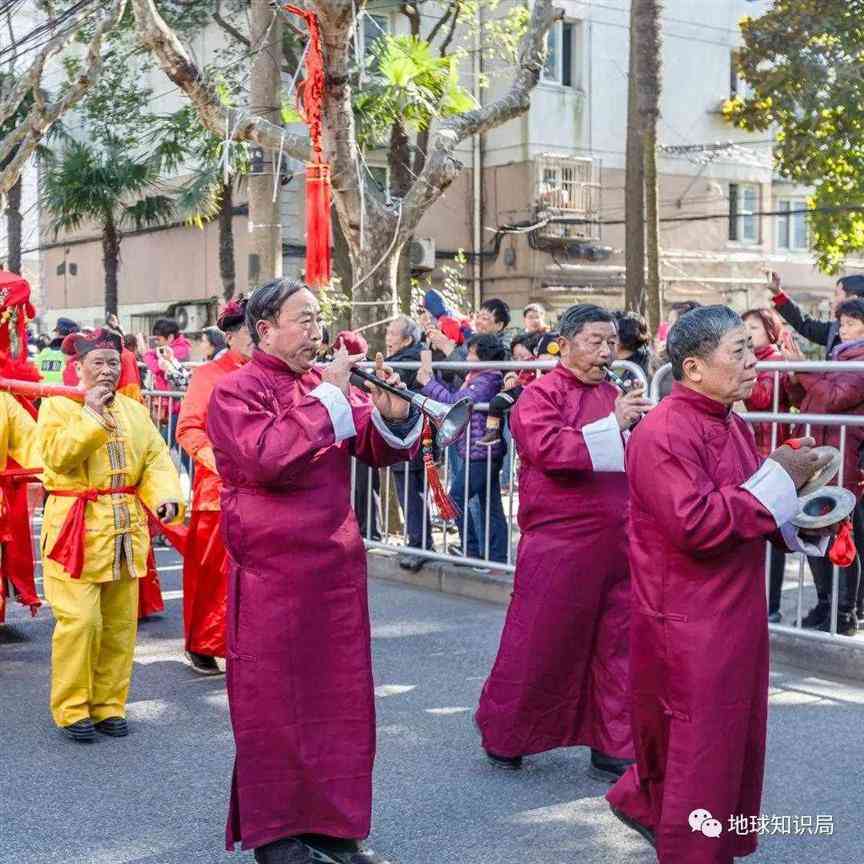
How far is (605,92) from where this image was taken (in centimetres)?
2711

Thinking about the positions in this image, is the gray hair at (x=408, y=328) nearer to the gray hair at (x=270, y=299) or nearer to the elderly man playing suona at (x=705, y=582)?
the gray hair at (x=270, y=299)

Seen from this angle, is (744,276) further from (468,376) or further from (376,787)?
(376,787)

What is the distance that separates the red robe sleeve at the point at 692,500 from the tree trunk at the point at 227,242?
18303mm

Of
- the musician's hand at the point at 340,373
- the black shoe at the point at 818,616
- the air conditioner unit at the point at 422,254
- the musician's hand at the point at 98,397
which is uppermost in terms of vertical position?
the air conditioner unit at the point at 422,254

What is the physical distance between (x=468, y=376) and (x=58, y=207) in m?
16.1

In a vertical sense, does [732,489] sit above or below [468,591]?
above

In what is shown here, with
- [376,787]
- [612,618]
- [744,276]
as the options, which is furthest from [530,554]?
[744,276]

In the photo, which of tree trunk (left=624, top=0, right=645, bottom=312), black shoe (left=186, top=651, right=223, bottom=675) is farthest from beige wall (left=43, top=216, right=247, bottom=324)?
black shoe (left=186, top=651, right=223, bottom=675)

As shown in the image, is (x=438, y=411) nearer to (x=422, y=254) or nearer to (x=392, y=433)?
(x=392, y=433)

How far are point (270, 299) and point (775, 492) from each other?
5.58ft

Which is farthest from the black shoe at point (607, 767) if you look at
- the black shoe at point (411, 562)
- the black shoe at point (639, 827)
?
the black shoe at point (411, 562)

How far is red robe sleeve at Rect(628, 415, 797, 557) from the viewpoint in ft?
12.1

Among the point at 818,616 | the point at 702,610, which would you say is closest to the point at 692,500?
the point at 702,610

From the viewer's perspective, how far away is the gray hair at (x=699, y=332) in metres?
3.89
